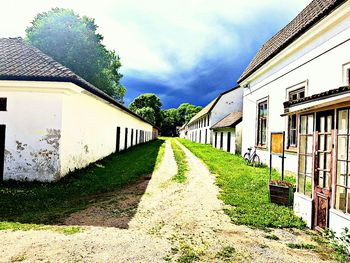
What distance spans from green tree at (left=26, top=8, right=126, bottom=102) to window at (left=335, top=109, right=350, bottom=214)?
24926 millimetres

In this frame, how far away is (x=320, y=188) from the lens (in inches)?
191

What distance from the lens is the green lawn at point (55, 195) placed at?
540 cm

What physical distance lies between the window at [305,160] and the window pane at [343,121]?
721 millimetres

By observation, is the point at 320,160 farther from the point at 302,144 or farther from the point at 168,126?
the point at 168,126

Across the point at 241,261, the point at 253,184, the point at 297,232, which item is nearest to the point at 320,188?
the point at 297,232

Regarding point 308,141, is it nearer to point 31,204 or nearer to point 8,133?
point 31,204

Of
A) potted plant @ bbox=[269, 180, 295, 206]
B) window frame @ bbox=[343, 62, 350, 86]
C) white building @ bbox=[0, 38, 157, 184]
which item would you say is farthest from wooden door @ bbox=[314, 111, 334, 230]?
white building @ bbox=[0, 38, 157, 184]

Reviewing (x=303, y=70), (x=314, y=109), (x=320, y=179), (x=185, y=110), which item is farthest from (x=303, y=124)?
(x=185, y=110)

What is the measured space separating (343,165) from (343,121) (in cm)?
73

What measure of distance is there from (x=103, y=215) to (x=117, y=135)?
13009 mm

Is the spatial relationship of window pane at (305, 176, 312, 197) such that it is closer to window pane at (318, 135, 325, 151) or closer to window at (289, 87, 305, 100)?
window pane at (318, 135, 325, 151)

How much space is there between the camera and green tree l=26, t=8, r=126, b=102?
2444 cm

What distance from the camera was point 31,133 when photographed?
8445mm

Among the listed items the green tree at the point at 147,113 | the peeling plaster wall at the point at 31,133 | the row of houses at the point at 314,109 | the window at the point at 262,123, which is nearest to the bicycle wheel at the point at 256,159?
the row of houses at the point at 314,109
